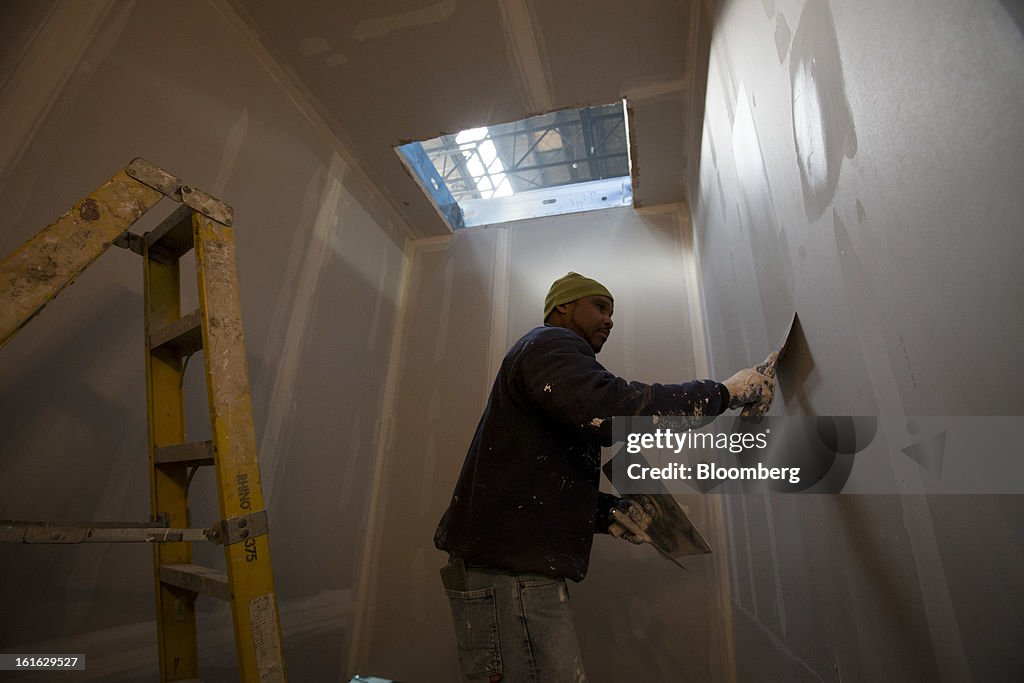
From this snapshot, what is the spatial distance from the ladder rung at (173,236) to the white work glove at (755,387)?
1.25m

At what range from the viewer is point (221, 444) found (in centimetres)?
79

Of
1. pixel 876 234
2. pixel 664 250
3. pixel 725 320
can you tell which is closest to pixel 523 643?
pixel 876 234

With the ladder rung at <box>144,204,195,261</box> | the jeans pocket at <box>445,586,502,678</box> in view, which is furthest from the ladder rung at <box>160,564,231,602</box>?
the ladder rung at <box>144,204,195,261</box>

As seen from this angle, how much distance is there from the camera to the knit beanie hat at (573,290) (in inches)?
59.1

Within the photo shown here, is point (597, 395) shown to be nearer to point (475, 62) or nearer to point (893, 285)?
point (893, 285)

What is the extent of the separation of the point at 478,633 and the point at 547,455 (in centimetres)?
45

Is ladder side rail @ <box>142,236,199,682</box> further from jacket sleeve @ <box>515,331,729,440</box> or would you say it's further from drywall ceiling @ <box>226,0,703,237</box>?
drywall ceiling @ <box>226,0,703,237</box>

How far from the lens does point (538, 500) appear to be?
3.67 ft

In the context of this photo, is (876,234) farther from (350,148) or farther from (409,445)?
(350,148)

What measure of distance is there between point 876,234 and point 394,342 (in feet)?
7.94

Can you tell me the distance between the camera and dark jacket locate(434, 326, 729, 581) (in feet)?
3.50

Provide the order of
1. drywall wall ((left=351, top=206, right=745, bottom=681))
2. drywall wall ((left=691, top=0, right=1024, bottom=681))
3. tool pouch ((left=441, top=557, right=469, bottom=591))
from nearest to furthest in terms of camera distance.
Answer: drywall wall ((left=691, top=0, right=1024, bottom=681)), tool pouch ((left=441, top=557, right=469, bottom=591)), drywall wall ((left=351, top=206, right=745, bottom=681))

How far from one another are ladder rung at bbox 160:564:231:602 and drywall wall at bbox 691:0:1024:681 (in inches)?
39.5

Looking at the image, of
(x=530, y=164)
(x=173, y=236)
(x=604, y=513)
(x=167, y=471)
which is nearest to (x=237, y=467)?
(x=167, y=471)
